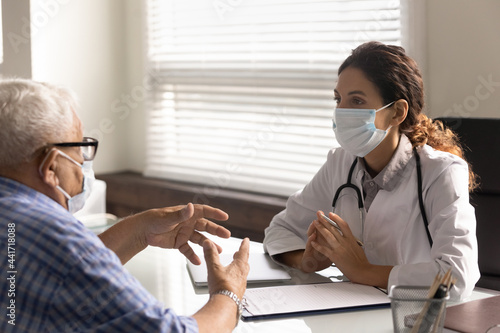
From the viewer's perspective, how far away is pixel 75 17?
443 cm

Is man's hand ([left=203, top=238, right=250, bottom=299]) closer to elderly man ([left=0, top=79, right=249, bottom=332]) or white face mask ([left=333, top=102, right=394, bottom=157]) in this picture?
elderly man ([left=0, top=79, right=249, bottom=332])

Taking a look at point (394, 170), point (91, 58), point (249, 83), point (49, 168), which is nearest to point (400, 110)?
point (394, 170)

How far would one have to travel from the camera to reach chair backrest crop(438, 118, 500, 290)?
7.18ft

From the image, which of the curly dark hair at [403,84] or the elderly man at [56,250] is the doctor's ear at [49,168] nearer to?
the elderly man at [56,250]

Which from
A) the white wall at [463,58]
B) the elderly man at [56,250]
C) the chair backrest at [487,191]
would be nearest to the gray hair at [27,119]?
the elderly man at [56,250]

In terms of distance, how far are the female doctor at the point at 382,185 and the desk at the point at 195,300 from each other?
0.72 feet

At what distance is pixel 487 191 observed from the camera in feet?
7.23

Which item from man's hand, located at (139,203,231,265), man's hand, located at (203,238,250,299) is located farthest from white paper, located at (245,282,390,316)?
man's hand, located at (139,203,231,265)

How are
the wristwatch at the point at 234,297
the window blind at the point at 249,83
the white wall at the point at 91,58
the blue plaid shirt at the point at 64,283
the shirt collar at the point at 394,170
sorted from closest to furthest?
the blue plaid shirt at the point at 64,283, the wristwatch at the point at 234,297, the shirt collar at the point at 394,170, the window blind at the point at 249,83, the white wall at the point at 91,58

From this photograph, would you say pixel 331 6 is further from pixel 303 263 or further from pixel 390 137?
pixel 303 263

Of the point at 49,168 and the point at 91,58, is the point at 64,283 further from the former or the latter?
the point at 91,58

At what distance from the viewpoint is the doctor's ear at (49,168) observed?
1329 mm

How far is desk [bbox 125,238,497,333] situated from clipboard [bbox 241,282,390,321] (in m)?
0.02

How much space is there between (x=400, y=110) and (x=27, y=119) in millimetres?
1244
